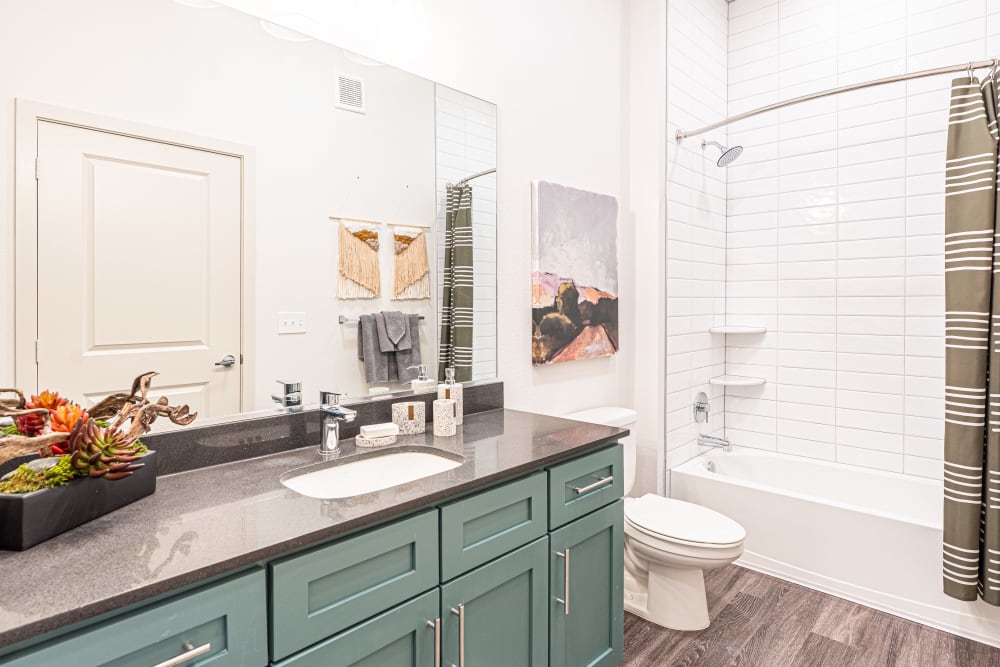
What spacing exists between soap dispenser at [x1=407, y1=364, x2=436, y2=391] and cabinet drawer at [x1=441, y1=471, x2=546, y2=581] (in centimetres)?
58

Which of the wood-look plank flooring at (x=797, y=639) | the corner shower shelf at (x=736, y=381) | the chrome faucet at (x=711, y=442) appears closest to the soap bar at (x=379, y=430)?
the wood-look plank flooring at (x=797, y=639)

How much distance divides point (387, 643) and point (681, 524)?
4.73 ft

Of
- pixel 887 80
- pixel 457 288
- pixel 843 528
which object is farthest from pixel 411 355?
pixel 887 80

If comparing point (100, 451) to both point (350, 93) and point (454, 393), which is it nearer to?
point (454, 393)

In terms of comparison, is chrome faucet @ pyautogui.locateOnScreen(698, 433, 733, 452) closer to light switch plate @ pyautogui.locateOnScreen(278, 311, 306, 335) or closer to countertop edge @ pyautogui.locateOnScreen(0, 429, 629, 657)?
countertop edge @ pyautogui.locateOnScreen(0, 429, 629, 657)

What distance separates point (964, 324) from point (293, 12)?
2.55 m

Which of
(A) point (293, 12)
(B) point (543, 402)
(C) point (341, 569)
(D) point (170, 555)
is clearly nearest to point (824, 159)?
(B) point (543, 402)

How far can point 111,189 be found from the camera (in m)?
1.24

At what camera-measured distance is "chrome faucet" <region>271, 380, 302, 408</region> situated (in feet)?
5.10

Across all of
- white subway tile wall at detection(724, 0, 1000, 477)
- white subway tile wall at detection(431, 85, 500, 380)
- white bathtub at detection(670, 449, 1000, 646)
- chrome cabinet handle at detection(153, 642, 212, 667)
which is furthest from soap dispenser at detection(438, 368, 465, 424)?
white subway tile wall at detection(724, 0, 1000, 477)

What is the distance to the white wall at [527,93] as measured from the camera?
73.3 inches

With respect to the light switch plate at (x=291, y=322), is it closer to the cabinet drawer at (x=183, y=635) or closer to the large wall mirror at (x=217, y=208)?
the large wall mirror at (x=217, y=208)

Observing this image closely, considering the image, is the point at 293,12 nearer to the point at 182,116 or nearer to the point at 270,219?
the point at 182,116

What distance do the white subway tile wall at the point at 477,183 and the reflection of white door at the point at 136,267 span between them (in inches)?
29.2
